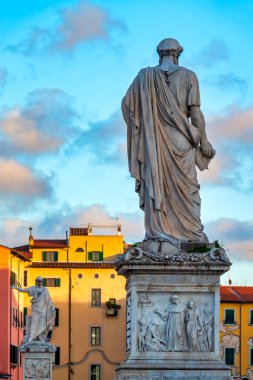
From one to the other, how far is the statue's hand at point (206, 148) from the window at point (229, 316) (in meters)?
91.4

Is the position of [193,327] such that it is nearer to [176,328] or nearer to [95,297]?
[176,328]

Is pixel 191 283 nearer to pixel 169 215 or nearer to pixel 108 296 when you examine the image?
pixel 169 215

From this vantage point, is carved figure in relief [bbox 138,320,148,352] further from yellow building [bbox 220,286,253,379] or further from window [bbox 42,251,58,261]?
window [bbox 42,251,58,261]

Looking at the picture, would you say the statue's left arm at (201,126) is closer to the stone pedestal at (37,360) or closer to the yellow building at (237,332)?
the stone pedestal at (37,360)

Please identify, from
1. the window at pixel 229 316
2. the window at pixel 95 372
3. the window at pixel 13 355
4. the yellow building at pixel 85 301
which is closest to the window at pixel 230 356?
the window at pixel 229 316

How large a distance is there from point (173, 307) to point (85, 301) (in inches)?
3526

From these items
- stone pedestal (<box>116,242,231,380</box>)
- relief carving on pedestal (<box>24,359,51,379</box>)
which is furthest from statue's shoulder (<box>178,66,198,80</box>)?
relief carving on pedestal (<box>24,359,51,379</box>)

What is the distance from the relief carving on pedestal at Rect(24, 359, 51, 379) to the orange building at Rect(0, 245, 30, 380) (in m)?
60.2

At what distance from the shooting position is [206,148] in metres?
22.2

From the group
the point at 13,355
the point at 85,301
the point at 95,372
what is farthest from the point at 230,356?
the point at 13,355

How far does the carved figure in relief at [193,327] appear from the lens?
20875 millimetres

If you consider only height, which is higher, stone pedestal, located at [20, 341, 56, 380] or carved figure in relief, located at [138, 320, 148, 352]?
carved figure in relief, located at [138, 320, 148, 352]

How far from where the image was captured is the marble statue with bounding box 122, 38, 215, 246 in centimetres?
2162

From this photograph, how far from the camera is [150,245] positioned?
2130 centimetres
